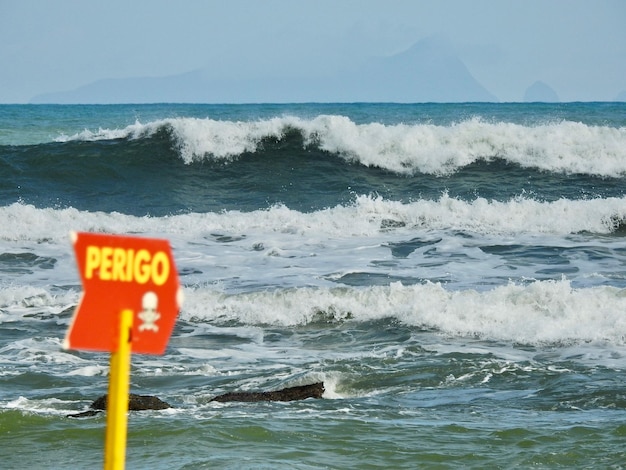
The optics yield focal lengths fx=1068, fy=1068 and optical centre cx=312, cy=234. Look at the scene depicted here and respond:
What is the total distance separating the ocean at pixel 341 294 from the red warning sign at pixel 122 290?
3364 mm

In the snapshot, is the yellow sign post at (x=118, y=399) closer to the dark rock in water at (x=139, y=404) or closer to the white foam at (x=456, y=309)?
the dark rock in water at (x=139, y=404)

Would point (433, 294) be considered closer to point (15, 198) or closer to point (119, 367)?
point (119, 367)

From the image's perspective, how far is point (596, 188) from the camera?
79.3 ft

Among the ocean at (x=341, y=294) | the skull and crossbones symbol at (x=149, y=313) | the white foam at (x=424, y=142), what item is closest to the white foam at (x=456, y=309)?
the ocean at (x=341, y=294)

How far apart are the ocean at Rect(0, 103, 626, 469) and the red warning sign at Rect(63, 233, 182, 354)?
336cm

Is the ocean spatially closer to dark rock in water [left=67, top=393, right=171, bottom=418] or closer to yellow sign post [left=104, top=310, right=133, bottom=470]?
dark rock in water [left=67, top=393, right=171, bottom=418]

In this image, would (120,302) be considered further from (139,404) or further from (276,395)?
(276,395)

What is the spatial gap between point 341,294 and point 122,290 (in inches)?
386

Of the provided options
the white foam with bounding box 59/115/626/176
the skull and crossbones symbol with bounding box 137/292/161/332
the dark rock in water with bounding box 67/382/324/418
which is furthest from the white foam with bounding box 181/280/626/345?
the white foam with bounding box 59/115/626/176

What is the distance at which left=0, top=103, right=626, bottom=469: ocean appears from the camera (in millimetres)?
6453

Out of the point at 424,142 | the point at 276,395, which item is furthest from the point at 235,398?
the point at 424,142

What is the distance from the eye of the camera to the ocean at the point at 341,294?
6453 millimetres

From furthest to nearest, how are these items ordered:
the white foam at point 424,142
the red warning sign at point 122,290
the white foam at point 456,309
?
the white foam at point 424,142, the white foam at point 456,309, the red warning sign at point 122,290

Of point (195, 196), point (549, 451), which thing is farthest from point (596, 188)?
point (549, 451)
